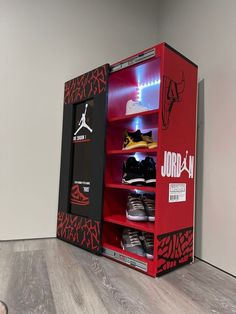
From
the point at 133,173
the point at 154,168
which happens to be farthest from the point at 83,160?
the point at 154,168

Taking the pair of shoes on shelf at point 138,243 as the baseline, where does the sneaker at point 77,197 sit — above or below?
above

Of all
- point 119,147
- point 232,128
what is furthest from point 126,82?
point 232,128

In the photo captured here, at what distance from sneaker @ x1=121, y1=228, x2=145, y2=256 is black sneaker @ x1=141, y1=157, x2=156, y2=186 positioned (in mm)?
361

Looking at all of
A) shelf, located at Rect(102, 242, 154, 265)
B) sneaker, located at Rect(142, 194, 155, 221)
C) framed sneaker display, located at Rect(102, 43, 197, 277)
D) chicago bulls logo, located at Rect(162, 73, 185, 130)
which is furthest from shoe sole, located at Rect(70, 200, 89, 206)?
chicago bulls logo, located at Rect(162, 73, 185, 130)

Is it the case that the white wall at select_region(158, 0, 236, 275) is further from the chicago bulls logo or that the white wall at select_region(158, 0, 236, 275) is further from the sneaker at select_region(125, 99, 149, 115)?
the sneaker at select_region(125, 99, 149, 115)

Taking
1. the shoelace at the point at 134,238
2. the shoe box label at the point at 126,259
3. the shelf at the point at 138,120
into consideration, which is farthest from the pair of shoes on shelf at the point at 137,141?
the shoe box label at the point at 126,259

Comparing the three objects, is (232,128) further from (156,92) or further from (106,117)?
(106,117)

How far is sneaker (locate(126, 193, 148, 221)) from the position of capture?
1616mm

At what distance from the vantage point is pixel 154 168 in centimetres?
164

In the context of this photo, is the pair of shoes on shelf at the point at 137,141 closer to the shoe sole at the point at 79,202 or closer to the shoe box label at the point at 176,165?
the shoe box label at the point at 176,165

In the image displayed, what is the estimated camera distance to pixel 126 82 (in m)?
1.94

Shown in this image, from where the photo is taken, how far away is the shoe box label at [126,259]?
1.45 m

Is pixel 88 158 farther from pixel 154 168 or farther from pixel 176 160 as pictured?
pixel 176 160

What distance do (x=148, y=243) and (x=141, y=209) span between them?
0.21 meters
